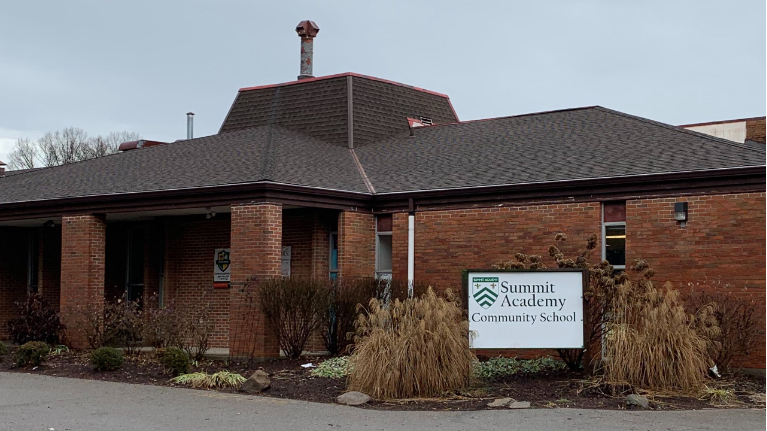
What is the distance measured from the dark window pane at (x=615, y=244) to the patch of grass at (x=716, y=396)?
4202 millimetres

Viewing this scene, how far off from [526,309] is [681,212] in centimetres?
347

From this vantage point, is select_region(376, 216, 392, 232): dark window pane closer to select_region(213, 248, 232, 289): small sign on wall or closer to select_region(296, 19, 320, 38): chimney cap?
select_region(213, 248, 232, 289): small sign on wall

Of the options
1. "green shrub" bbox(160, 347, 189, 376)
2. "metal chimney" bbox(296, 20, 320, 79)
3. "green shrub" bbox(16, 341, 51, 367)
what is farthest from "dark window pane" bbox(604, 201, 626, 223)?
"metal chimney" bbox(296, 20, 320, 79)

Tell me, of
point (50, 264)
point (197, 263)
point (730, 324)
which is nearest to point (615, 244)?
point (730, 324)

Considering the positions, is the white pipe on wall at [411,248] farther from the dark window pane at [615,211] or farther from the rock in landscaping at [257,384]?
the rock in landscaping at [257,384]

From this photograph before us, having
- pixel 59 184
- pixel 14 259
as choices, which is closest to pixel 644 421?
pixel 59 184

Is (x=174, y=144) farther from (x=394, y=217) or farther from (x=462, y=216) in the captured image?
(x=462, y=216)

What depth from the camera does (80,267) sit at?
2022 centimetres

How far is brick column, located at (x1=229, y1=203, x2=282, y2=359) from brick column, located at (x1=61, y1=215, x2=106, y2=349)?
394cm

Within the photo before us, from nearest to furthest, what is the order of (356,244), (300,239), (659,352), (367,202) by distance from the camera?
1. (659,352)
2. (356,244)
3. (367,202)
4. (300,239)

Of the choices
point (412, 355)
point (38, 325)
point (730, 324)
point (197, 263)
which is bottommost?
point (38, 325)

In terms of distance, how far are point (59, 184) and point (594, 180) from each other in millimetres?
12189

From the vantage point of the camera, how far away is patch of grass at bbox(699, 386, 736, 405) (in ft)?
40.4

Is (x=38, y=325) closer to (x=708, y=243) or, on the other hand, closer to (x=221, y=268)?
(x=221, y=268)
